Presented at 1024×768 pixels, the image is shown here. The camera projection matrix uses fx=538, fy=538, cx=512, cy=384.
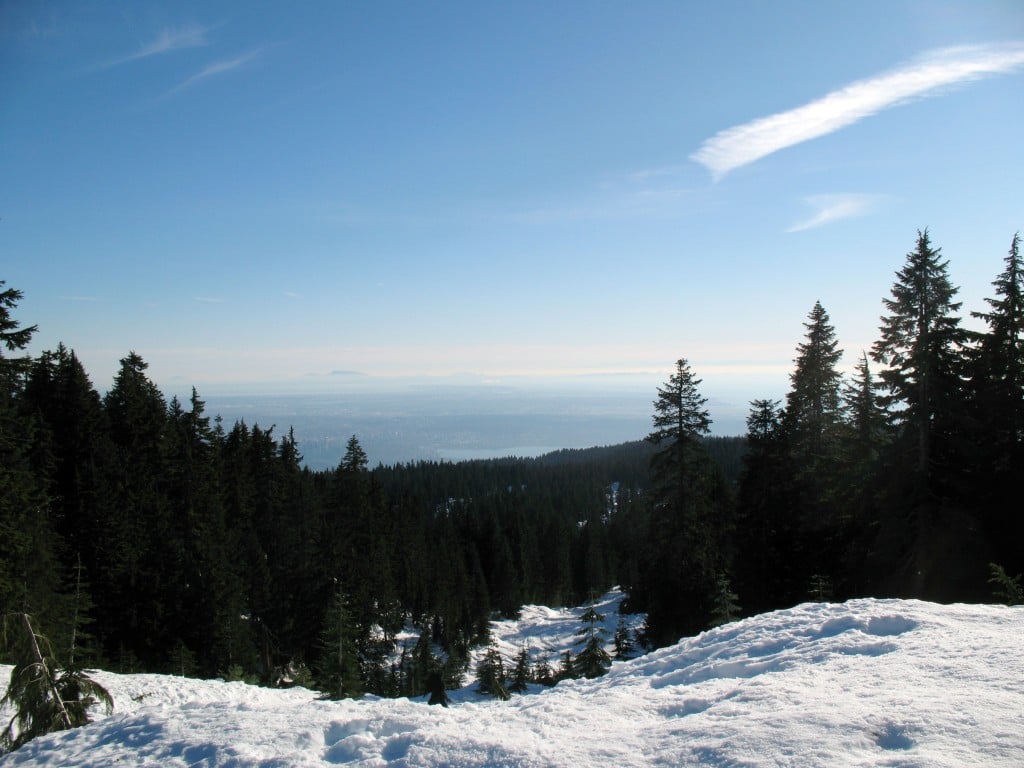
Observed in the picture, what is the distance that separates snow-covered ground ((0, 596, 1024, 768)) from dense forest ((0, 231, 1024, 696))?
4.62 m

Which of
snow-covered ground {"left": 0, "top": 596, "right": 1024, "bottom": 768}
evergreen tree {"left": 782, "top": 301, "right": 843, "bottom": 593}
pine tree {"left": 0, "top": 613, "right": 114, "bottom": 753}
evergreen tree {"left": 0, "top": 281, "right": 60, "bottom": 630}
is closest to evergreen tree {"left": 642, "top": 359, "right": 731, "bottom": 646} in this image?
evergreen tree {"left": 782, "top": 301, "right": 843, "bottom": 593}

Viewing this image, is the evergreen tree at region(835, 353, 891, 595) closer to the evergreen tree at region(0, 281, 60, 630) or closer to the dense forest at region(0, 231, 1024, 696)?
the dense forest at region(0, 231, 1024, 696)

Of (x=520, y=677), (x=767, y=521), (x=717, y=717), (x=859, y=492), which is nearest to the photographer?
(x=717, y=717)

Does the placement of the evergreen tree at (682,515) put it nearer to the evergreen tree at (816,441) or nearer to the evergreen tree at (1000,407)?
the evergreen tree at (816,441)

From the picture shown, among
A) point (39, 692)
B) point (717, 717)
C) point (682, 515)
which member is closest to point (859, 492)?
point (682, 515)

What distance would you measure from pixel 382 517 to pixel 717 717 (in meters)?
39.2

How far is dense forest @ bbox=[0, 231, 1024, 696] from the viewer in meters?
15.7

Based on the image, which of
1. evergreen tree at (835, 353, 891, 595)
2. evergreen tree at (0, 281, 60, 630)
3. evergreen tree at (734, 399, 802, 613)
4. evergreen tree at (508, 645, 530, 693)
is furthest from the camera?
evergreen tree at (508, 645, 530, 693)

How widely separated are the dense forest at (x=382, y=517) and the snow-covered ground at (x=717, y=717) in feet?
15.2

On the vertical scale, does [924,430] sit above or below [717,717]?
above

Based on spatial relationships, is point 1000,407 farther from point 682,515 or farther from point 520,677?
point 520,677

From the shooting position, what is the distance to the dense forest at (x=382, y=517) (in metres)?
15.7

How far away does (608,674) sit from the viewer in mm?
9023

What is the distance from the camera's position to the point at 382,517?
1666 inches
